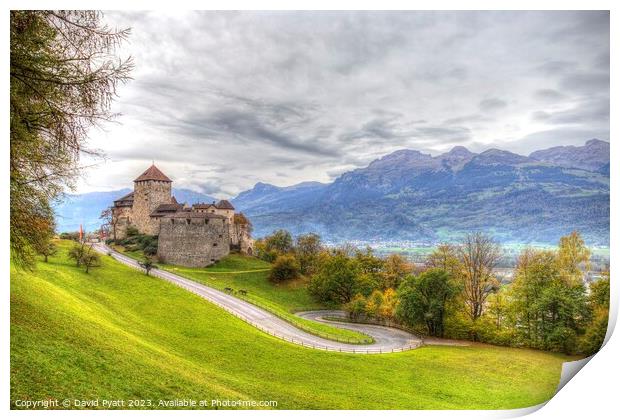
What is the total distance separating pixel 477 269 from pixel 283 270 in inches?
561

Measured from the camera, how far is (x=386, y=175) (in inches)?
597

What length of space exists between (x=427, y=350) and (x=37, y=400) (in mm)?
9935

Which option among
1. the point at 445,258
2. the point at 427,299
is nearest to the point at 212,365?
the point at 445,258

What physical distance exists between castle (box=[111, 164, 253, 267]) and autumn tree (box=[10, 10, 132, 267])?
27.5ft

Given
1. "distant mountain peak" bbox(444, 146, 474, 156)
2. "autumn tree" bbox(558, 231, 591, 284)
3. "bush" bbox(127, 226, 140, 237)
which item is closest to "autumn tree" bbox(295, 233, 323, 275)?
"bush" bbox(127, 226, 140, 237)

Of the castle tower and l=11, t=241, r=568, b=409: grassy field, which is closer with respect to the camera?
l=11, t=241, r=568, b=409: grassy field

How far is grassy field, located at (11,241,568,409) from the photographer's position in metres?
6.54

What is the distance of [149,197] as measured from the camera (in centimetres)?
1691

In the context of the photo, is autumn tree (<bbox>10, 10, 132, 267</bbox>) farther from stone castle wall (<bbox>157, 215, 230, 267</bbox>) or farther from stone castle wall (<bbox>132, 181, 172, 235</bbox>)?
stone castle wall (<bbox>157, 215, 230, 267</bbox>)

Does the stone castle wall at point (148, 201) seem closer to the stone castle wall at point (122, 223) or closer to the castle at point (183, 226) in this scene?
the castle at point (183, 226)

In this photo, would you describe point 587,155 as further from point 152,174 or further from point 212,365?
point 152,174

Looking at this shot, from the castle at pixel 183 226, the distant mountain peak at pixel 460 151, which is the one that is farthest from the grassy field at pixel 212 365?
the castle at pixel 183 226

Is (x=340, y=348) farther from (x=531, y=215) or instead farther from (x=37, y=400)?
(x=37, y=400)

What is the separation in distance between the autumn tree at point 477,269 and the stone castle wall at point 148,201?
33.2ft
